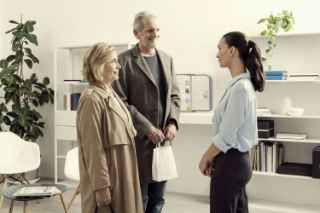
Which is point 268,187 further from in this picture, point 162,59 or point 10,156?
point 10,156

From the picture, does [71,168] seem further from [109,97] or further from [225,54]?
[225,54]

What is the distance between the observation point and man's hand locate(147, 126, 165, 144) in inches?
99.7

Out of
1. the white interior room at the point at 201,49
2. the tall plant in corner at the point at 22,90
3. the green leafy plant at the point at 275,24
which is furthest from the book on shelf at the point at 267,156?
the tall plant in corner at the point at 22,90

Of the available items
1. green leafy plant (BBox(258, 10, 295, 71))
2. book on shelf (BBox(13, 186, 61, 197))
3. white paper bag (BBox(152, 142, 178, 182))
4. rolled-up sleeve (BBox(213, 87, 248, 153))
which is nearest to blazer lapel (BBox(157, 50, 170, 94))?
white paper bag (BBox(152, 142, 178, 182))

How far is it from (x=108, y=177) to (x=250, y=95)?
2.61 feet

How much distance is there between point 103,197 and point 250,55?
101cm

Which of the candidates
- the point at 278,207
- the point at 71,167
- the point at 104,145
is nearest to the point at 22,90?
the point at 71,167

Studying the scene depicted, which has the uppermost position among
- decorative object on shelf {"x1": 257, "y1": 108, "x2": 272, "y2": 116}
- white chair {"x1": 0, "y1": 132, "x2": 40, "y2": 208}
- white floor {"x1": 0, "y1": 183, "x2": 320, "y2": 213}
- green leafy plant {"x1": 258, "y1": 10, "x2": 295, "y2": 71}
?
green leafy plant {"x1": 258, "y1": 10, "x2": 295, "y2": 71}

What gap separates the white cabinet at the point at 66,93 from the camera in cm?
502

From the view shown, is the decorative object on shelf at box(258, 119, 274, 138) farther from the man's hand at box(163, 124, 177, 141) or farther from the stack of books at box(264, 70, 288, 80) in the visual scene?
the man's hand at box(163, 124, 177, 141)

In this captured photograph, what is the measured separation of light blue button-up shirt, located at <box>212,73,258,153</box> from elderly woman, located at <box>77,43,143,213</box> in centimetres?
46

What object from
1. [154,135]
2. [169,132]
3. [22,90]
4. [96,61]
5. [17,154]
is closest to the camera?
[96,61]

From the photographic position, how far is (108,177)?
1.99 m

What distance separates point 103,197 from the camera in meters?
1.98
